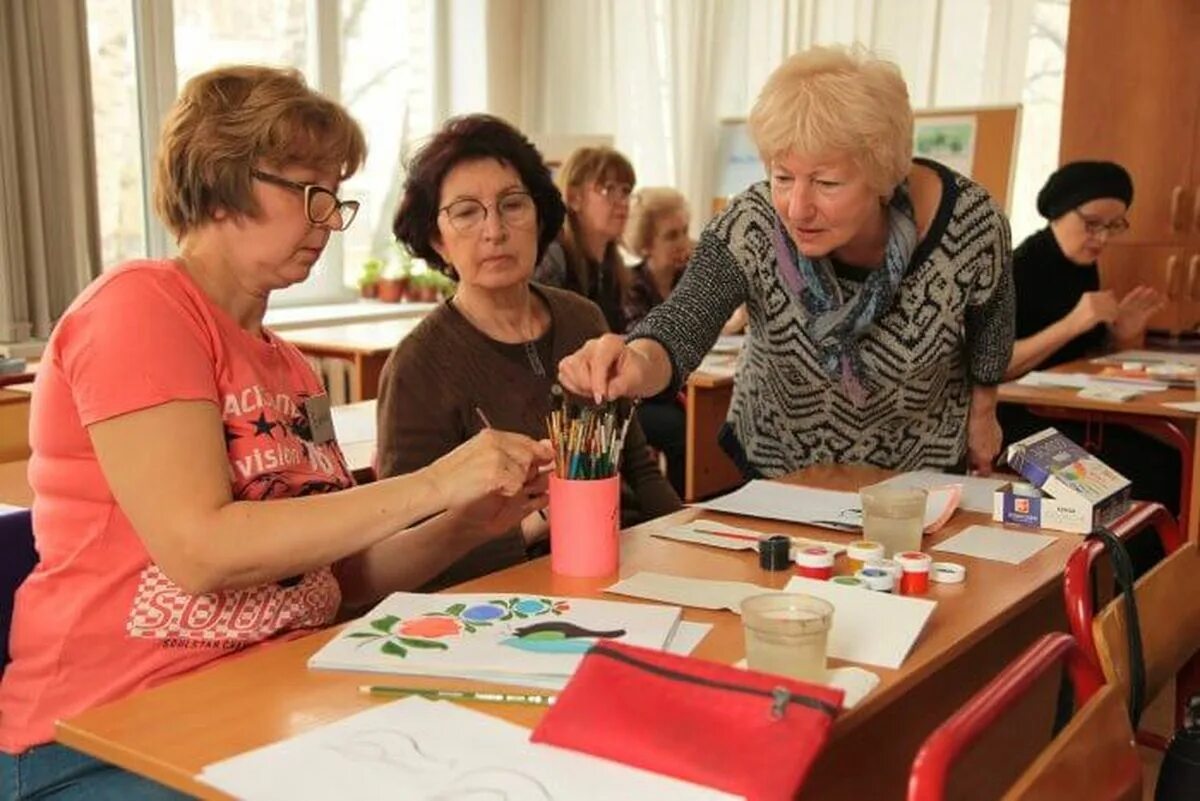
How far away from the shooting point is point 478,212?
2.21 metres

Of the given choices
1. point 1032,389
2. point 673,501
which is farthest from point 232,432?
point 1032,389

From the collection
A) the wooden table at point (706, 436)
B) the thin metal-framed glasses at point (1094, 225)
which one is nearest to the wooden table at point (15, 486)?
the wooden table at point (706, 436)

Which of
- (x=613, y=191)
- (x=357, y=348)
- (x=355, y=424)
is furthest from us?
(x=357, y=348)

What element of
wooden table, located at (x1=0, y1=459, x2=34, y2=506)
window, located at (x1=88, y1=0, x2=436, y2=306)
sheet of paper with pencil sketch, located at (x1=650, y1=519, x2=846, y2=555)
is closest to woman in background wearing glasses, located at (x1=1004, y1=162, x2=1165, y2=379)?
window, located at (x1=88, y1=0, x2=436, y2=306)

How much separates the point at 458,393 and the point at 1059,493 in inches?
37.3

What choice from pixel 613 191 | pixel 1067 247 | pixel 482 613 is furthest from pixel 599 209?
pixel 482 613

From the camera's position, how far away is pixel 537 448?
1496 mm

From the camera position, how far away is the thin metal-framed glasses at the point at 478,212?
7.25 feet

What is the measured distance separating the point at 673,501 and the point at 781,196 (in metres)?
0.69

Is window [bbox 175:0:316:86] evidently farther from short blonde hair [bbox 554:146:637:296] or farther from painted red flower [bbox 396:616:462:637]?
painted red flower [bbox 396:616:462:637]

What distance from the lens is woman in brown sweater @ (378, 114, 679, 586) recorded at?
2.05 meters

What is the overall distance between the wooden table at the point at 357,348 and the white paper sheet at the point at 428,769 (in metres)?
3.42

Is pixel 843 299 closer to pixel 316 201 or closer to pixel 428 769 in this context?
pixel 316 201

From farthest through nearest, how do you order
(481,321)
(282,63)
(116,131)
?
(116,131) < (282,63) < (481,321)
